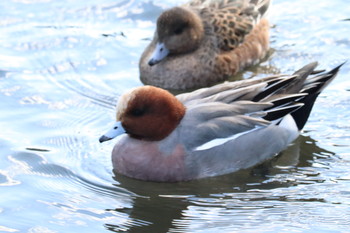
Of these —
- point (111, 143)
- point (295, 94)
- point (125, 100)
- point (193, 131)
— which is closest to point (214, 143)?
point (193, 131)

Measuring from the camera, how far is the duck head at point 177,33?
30.0 feet

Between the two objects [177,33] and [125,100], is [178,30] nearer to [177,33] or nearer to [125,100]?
[177,33]

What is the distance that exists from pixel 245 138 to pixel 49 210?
73.7 inches

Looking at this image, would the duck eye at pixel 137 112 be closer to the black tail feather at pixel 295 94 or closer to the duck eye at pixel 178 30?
the black tail feather at pixel 295 94

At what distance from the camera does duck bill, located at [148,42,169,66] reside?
9.12 metres

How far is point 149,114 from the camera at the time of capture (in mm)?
6934

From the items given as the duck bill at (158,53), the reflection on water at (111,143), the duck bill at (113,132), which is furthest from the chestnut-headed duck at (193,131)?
the duck bill at (158,53)

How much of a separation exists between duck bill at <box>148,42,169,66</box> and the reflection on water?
392 millimetres

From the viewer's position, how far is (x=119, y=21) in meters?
10.7

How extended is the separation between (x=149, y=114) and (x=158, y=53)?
2.39 m

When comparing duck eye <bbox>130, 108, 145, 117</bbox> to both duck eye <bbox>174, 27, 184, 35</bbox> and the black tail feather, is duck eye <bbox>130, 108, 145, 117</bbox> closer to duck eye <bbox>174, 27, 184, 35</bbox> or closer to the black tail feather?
the black tail feather

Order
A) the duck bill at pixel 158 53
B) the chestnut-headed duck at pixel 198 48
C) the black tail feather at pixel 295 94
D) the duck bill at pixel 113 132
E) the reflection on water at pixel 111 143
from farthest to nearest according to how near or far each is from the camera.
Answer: the chestnut-headed duck at pixel 198 48
the duck bill at pixel 158 53
the black tail feather at pixel 295 94
the duck bill at pixel 113 132
the reflection on water at pixel 111 143

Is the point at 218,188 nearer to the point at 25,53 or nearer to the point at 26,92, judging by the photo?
the point at 26,92

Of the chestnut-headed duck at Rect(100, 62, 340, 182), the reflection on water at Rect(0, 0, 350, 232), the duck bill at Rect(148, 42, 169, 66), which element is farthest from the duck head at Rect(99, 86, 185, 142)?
the duck bill at Rect(148, 42, 169, 66)
